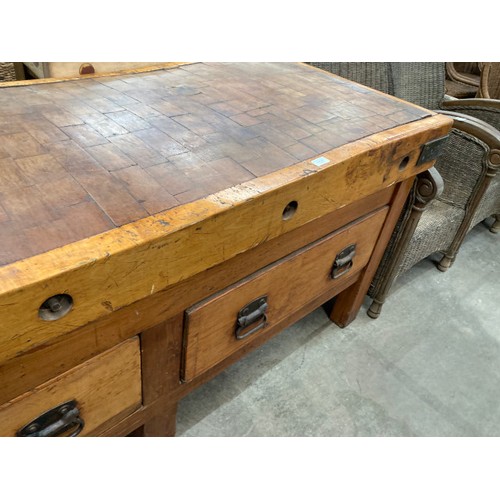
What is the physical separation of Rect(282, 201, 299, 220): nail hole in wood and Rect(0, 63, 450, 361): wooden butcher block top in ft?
0.05

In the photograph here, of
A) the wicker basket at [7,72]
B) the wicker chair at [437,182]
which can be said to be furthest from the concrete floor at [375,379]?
the wicker basket at [7,72]

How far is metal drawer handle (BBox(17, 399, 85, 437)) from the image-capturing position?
0.59m

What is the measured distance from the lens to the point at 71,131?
695 millimetres

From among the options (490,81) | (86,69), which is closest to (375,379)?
(86,69)

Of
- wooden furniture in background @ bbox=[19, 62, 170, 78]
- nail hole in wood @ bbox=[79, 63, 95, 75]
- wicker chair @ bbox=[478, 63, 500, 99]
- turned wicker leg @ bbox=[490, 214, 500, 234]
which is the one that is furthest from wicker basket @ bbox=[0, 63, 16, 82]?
wicker chair @ bbox=[478, 63, 500, 99]

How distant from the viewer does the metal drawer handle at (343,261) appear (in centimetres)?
99

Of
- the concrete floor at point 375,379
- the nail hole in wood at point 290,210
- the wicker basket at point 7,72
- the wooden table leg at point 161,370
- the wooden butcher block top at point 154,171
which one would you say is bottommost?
the concrete floor at point 375,379

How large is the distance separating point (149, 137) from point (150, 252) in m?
0.27

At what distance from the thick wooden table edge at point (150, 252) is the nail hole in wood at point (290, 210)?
0.01 m

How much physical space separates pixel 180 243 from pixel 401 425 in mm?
874

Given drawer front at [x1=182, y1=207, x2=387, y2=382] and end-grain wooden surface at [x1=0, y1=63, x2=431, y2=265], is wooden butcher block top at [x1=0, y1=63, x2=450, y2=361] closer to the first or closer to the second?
end-grain wooden surface at [x1=0, y1=63, x2=431, y2=265]

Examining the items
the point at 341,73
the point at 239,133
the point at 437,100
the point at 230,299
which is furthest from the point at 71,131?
the point at 437,100

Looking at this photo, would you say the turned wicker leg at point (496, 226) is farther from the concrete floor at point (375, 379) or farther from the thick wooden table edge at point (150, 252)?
the thick wooden table edge at point (150, 252)

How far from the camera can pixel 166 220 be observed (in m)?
0.54
